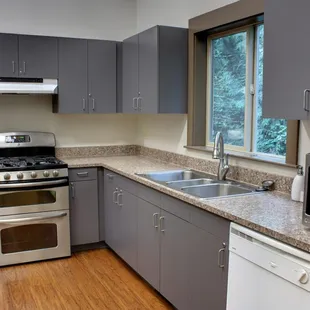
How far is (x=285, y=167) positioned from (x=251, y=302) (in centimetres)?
96

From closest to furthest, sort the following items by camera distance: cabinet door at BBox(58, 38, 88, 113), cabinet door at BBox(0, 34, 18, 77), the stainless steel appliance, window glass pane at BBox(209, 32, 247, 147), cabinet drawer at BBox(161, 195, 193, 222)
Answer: the stainless steel appliance
cabinet drawer at BBox(161, 195, 193, 222)
window glass pane at BBox(209, 32, 247, 147)
cabinet door at BBox(0, 34, 18, 77)
cabinet door at BBox(58, 38, 88, 113)

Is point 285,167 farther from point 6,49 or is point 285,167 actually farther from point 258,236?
point 6,49

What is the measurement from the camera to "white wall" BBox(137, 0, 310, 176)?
127 inches

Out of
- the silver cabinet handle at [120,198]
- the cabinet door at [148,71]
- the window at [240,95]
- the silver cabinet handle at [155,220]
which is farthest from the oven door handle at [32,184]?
the window at [240,95]

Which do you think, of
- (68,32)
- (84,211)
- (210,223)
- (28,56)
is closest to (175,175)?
(84,211)

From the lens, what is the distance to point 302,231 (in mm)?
1787

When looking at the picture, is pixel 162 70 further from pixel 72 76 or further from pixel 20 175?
pixel 20 175

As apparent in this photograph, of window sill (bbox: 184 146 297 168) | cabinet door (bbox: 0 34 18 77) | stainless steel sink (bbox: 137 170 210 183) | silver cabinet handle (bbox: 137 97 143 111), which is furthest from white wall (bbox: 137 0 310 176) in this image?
cabinet door (bbox: 0 34 18 77)

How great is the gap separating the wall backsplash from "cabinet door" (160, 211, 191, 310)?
6.45ft

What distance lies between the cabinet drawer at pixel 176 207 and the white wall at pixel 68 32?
1.97m

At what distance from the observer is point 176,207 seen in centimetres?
262

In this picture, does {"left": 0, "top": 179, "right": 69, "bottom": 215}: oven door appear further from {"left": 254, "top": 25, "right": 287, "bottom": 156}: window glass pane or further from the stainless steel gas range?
{"left": 254, "top": 25, "right": 287, "bottom": 156}: window glass pane

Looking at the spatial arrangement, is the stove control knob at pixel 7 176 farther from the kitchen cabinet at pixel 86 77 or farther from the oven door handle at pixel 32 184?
the kitchen cabinet at pixel 86 77

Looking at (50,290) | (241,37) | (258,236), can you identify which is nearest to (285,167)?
(258,236)
